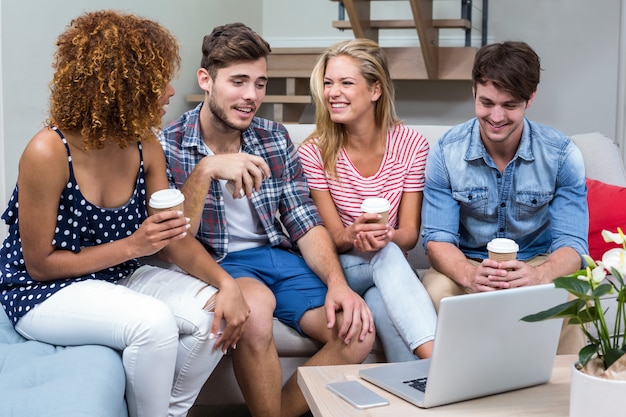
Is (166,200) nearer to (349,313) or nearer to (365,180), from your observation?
(349,313)

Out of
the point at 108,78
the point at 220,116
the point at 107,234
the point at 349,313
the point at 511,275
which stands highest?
the point at 108,78

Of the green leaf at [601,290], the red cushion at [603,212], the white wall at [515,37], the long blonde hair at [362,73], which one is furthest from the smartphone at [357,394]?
the white wall at [515,37]

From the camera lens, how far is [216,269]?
6.63 feet

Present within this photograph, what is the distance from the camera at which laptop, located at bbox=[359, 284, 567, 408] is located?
138cm

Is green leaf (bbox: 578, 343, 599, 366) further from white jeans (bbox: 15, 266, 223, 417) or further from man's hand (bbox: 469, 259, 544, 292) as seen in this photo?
white jeans (bbox: 15, 266, 223, 417)

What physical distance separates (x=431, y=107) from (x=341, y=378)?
404 cm

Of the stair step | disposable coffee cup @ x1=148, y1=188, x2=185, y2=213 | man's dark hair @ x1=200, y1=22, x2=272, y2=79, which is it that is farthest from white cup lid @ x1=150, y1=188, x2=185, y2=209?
the stair step

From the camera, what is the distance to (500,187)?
2.40m

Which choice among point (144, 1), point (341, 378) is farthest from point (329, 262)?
point (144, 1)

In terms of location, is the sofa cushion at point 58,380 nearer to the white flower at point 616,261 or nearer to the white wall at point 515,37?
the white flower at point 616,261

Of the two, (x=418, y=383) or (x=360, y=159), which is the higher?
(x=360, y=159)

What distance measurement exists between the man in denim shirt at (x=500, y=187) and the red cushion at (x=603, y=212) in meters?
0.22

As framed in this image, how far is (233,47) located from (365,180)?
1.85ft

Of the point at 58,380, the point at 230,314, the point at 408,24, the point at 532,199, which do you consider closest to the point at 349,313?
the point at 230,314
